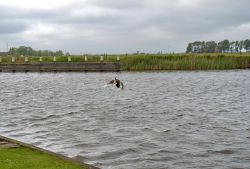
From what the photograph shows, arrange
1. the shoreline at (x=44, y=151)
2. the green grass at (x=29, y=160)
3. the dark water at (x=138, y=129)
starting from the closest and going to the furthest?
the green grass at (x=29, y=160), the shoreline at (x=44, y=151), the dark water at (x=138, y=129)

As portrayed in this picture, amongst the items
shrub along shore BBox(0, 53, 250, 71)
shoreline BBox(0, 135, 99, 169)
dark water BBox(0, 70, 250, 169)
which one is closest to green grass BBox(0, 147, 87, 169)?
shoreline BBox(0, 135, 99, 169)

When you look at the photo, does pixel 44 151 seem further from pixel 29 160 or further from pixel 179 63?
pixel 179 63

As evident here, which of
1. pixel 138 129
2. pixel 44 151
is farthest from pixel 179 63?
pixel 44 151

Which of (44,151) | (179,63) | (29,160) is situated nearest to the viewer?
(29,160)

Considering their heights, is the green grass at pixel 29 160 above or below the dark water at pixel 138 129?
above

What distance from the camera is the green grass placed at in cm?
1070

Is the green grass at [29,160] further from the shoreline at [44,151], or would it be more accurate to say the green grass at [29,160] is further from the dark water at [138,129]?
the dark water at [138,129]

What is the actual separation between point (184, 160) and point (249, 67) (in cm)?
6804

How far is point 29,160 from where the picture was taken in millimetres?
11320

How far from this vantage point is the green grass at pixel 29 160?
35.1 ft

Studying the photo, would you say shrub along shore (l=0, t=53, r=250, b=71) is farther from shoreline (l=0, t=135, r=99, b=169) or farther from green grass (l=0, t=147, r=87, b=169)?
green grass (l=0, t=147, r=87, b=169)

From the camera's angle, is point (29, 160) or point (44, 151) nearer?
point (29, 160)

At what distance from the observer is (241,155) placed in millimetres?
15289

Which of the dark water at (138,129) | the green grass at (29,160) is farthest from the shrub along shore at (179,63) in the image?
the green grass at (29,160)
